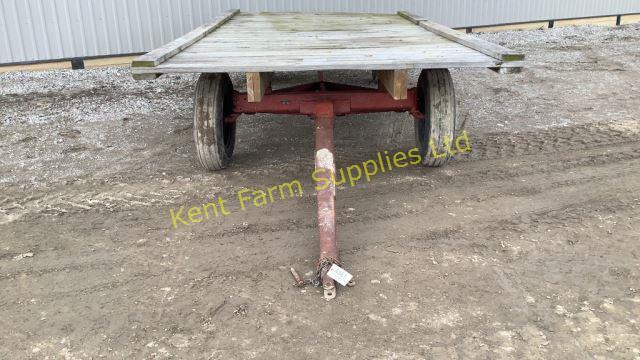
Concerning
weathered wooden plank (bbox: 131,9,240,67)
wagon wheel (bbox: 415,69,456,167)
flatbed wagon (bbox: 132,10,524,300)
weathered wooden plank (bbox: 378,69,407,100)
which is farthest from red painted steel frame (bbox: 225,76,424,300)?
weathered wooden plank (bbox: 131,9,240,67)

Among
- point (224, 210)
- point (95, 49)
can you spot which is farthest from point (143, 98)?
point (224, 210)

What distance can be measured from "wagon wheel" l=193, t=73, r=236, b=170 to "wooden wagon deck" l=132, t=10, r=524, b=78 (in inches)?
11.4

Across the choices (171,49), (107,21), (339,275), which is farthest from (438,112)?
(107,21)

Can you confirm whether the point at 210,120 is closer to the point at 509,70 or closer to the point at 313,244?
the point at 313,244

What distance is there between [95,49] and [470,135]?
5.61m

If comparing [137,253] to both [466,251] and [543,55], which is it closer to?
[466,251]

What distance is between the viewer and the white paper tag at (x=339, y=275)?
2.84 meters

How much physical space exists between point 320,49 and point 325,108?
0.45 metres

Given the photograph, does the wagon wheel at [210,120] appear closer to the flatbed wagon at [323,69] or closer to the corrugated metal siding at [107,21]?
the flatbed wagon at [323,69]

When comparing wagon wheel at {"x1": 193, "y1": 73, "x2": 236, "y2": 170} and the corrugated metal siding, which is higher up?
the corrugated metal siding

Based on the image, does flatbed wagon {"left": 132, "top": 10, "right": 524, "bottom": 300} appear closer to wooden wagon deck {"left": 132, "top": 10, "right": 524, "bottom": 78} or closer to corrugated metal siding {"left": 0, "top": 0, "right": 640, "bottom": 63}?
wooden wagon deck {"left": 132, "top": 10, "right": 524, "bottom": 78}

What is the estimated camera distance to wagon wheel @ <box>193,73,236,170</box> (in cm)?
421

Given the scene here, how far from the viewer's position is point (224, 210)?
153 inches

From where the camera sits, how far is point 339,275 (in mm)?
2863
